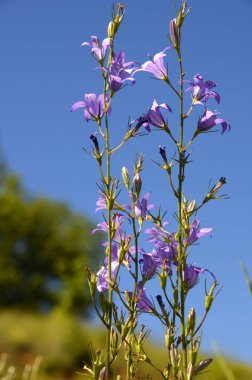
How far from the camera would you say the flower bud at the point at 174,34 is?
102 inches

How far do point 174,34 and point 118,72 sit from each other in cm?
26

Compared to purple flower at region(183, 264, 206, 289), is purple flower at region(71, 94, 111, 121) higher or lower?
higher

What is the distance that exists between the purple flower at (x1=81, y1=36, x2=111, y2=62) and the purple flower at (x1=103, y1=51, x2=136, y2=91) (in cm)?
5

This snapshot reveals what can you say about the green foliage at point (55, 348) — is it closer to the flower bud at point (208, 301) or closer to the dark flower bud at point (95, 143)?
the flower bud at point (208, 301)

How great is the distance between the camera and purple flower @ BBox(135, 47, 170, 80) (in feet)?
8.57

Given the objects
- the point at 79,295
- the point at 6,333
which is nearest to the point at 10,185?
the point at 79,295

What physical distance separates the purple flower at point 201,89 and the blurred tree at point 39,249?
23000mm

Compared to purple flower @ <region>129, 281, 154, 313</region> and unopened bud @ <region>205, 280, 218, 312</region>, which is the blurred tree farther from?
unopened bud @ <region>205, 280, 218, 312</region>

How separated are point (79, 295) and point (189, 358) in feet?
73.2

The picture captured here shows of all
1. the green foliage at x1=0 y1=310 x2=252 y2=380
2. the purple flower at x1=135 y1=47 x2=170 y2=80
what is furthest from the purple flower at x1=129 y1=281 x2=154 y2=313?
the green foliage at x1=0 y1=310 x2=252 y2=380

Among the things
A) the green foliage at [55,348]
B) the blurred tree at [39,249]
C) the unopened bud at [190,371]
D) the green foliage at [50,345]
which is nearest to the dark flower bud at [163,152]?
the unopened bud at [190,371]

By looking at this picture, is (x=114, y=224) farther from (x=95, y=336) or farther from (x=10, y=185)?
Result: (x=10, y=185)

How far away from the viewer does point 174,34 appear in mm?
2592

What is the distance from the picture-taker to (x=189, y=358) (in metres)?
2.41
